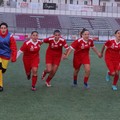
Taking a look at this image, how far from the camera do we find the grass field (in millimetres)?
6098

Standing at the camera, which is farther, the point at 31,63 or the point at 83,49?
the point at 83,49

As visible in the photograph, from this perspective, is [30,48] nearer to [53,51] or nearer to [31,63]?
[31,63]

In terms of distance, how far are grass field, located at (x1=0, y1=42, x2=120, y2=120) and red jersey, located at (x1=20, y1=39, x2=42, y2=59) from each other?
2.55ft

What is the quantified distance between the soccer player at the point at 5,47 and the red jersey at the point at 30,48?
11.8 inches

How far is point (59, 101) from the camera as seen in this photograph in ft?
23.9

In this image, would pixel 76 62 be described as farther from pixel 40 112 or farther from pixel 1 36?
pixel 40 112

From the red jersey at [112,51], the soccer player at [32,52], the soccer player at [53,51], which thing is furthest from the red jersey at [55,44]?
the red jersey at [112,51]

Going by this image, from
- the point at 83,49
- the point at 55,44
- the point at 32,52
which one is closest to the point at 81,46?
the point at 83,49

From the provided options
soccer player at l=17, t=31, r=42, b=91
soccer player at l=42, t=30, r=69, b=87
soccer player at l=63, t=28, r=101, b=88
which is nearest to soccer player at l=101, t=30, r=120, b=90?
soccer player at l=63, t=28, r=101, b=88

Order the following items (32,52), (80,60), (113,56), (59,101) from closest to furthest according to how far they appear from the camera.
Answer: (59,101) < (32,52) < (113,56) < (80,60)

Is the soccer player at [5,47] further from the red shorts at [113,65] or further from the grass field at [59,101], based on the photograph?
the red shorts at [113,65]

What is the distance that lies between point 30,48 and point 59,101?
1.79 m

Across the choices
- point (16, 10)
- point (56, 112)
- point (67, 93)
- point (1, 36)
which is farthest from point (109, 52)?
point (16, 10)

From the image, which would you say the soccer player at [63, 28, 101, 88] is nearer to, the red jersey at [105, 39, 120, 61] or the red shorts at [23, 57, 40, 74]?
the red jersey at [105, 39, 120, 61]
